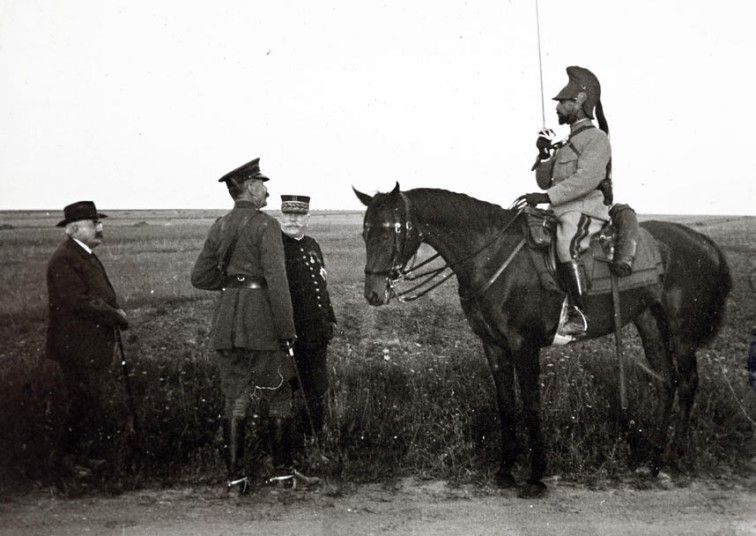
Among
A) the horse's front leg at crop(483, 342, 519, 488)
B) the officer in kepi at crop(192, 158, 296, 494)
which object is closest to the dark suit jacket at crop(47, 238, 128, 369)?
the officer in kepi at crop(192, 158, 296, 494)

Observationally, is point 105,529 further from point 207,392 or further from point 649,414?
point 649,414

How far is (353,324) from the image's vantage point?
8.20 m

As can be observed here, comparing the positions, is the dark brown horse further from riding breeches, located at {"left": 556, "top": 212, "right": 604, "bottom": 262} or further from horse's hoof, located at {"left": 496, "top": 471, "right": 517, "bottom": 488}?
riding breeches, located at {"left": 556, "top": 212, "right": 604, "bottom": 262}

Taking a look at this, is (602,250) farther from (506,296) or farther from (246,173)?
(246,173)

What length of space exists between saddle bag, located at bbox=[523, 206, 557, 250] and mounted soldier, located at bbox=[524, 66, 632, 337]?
0.23 ft

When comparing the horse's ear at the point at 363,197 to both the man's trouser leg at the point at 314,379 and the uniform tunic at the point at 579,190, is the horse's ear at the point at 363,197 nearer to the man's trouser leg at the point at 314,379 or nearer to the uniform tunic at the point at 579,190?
the man's trouser leg at the point at 314,379

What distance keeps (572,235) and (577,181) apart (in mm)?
466

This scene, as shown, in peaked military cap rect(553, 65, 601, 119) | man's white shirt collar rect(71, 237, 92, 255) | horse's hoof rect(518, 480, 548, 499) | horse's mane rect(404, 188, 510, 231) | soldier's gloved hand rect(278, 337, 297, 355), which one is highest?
peaked military cap rect(553, 65, 601, 119)

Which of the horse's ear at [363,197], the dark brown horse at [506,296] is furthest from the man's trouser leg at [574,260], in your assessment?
the horse's ear at [363,197]

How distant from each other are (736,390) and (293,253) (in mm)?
4631

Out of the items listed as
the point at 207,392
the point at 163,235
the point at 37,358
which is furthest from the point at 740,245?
the point at 37,358

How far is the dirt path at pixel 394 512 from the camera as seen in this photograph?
175 inches

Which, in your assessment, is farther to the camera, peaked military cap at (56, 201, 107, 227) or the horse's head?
peaked military cap at (56, 201, 107, 227)

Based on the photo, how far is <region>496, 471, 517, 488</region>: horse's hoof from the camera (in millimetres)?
5273
